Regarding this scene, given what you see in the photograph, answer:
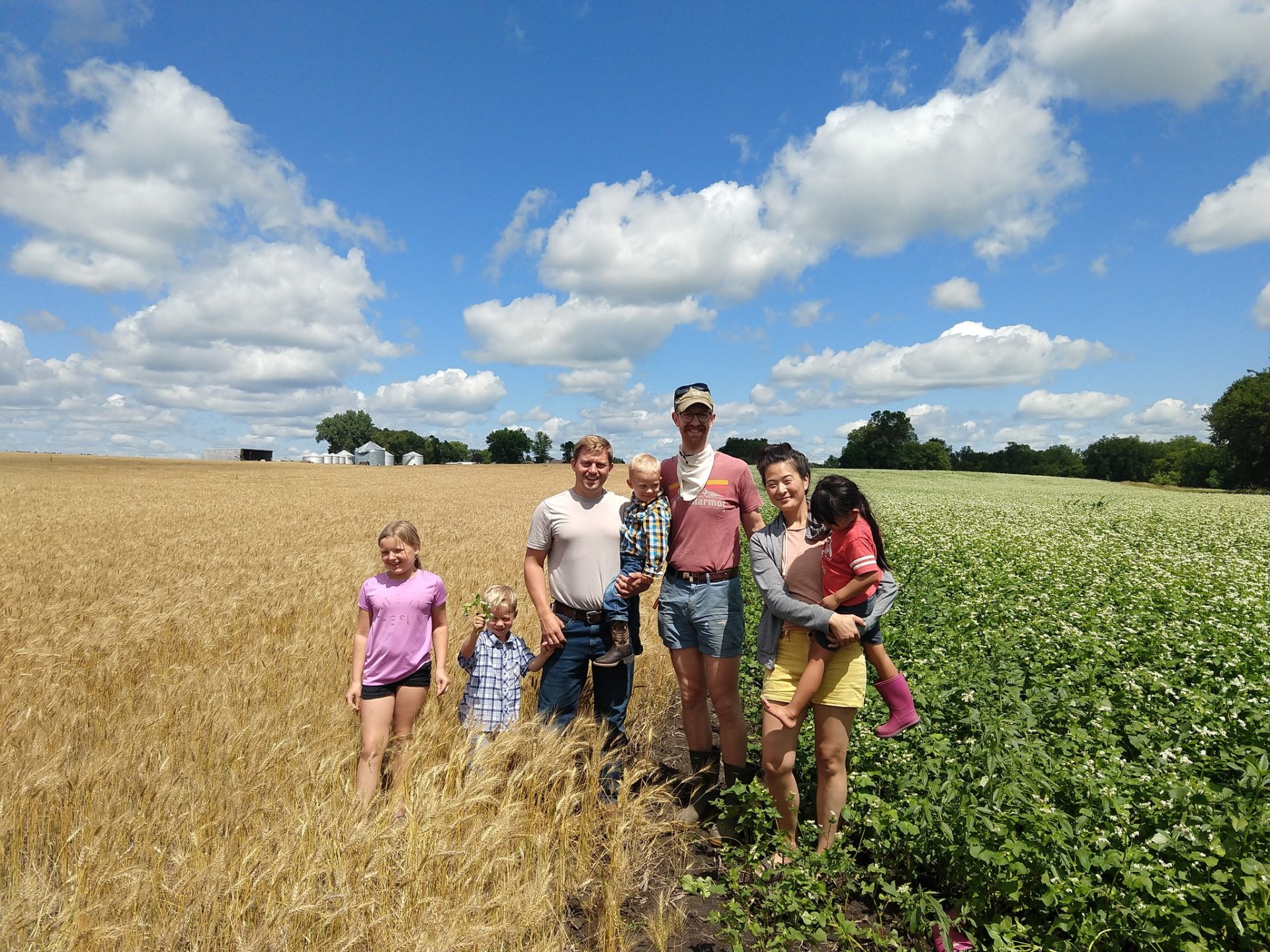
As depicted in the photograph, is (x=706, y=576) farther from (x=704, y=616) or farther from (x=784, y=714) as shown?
(x=784, y=714)

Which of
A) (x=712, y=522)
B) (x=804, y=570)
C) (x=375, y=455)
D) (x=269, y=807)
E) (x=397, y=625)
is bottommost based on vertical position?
(x=269, y=807)

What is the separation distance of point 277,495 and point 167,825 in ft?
118

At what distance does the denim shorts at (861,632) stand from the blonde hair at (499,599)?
2.02 metres

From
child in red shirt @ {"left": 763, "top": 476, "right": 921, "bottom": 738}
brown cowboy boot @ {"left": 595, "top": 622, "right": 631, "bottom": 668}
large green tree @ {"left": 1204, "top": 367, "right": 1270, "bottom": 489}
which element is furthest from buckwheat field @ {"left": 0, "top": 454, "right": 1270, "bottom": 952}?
large green tree @ {"left": 1204, "top": 367, "right": 1270, "bottom": 489}

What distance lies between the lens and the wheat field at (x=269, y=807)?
275 centimetres

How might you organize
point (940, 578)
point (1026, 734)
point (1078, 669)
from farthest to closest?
point (940, 578) → point (1078, 669) → point (1026, 734)

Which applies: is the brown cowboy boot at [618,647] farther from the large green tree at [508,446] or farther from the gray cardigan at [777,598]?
the large green tree at [508,446]

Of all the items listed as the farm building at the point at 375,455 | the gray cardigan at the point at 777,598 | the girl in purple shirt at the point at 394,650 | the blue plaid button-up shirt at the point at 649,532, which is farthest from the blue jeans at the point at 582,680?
the farm building at the point at 375,455

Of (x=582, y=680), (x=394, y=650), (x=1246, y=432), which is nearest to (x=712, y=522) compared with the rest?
(x=582, y=680)

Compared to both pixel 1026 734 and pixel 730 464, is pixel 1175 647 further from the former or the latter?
pixel 730 464

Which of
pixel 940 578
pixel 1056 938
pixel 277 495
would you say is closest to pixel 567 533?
pixel 1056 938

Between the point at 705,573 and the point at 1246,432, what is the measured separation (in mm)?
84835

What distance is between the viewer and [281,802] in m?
3.72

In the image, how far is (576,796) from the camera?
156 inches
